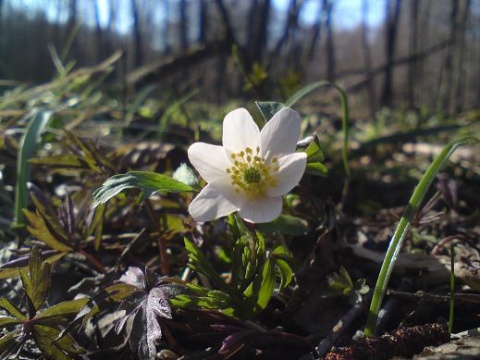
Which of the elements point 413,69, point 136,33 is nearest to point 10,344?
point 413,69

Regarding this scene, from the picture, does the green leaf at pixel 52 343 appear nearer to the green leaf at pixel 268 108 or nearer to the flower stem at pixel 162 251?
the flower stem at pixel 162 251

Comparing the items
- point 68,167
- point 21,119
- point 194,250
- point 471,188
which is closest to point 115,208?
point 68,167

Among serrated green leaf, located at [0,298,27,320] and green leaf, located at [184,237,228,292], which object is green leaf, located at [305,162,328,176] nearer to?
green leaf, located at [184,237,228,292]

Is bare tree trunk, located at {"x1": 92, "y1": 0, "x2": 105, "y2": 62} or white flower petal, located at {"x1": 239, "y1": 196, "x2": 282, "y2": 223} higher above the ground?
bare tree trunk, located at {"x1": 92, "y1": 0, "x2": 105, "y2": 62}

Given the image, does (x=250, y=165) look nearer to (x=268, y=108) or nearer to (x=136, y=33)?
(x=268, y=108)

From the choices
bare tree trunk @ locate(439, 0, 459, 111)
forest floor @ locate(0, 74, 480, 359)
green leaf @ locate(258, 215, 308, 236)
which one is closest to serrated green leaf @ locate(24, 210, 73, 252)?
forest floor @ locate(0, 74, 480, 359)

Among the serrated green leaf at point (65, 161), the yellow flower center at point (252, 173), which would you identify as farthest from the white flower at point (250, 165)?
the serrated green leaf at point (65, 161)
